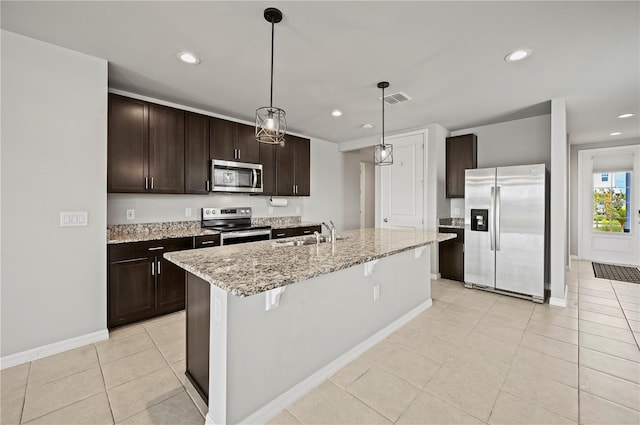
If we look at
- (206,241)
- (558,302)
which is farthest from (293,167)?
(558,302)

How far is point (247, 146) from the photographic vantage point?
415 centimetres

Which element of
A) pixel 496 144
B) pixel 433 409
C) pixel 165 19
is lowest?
pixel 433 409

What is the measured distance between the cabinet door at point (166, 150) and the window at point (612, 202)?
787 cm

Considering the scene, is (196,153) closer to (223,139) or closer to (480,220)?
(223,139)

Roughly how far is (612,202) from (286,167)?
21.7 feet

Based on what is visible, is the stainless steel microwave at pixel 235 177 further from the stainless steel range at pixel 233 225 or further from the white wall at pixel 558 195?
the white wall at pixel 558 195

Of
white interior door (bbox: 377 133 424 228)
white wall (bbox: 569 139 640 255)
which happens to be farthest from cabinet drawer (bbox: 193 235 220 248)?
white wall (bbox: 569 139 640 255)

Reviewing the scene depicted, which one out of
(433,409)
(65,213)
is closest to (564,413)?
(433,409)

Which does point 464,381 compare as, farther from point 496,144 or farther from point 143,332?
point 496,144

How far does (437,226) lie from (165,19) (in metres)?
4.26

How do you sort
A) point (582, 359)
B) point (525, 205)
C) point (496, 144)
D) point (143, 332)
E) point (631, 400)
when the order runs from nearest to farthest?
1. point (631, 400)
2. point (582, 359)
3. point (143, 332)
4. point (525, 205)
5. point (496, 144)

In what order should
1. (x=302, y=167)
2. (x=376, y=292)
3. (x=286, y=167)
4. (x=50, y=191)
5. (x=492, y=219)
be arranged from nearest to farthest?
(x=50, y=191)
(x=376, y=292)
(x=492, y=219)
(x=286, y=167)
(x=302, y=167)

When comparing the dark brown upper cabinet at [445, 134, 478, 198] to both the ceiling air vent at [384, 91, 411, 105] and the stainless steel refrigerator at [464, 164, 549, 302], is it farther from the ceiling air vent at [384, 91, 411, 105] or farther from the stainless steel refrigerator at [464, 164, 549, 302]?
the ceiling air vent at [384, 91, 411, 105]

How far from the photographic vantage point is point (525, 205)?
362 cm
